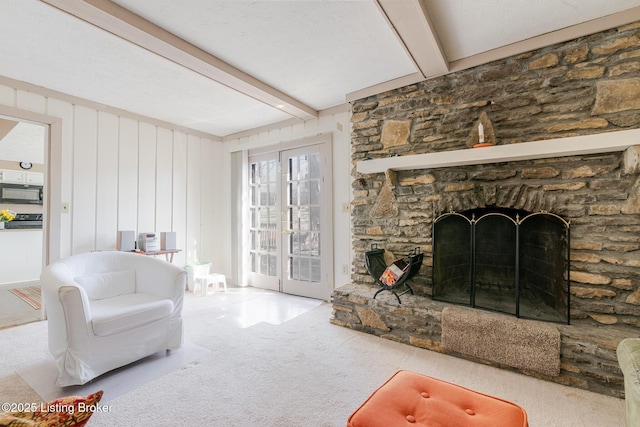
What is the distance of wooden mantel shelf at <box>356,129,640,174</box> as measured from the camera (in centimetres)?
189

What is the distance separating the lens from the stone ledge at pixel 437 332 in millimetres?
1814

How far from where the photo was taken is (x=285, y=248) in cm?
417

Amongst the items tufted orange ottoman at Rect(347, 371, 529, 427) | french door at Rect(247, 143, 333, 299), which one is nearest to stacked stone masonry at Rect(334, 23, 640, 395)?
french door at Rect(247, 143, 333, 299)

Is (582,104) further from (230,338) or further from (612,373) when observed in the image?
(230,338)

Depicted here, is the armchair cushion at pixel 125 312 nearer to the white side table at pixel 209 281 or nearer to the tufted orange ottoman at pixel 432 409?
the white side table at pixel 209 281

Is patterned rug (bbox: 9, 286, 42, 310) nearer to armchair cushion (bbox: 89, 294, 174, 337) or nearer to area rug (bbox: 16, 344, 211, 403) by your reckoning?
area rug (bbox: 16, 344, 211, 403)

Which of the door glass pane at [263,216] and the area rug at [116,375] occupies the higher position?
the door glass pane at [263,216]

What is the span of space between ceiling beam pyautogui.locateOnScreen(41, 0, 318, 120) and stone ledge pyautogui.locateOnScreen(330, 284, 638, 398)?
2.23 m

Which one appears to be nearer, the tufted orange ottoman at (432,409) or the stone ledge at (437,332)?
the tufted orange ottoman at (432,409)

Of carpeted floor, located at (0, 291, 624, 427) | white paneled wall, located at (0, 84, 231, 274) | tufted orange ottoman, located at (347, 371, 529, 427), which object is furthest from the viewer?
white paneled wall, located at (0, 84, 231, 274)

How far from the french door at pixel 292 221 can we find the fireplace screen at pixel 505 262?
140 cm

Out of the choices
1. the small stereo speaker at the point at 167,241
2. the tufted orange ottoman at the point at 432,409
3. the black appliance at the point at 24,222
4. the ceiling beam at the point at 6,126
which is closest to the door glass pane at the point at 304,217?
the small stereo speaker at the point at 167,241

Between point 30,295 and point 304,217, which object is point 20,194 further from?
point 304,217

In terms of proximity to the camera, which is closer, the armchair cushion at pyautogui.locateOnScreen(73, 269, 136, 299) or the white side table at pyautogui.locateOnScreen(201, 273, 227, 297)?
the armchair cushion at pyautogui.locateOnScreen(73, 269, 136, 299)
